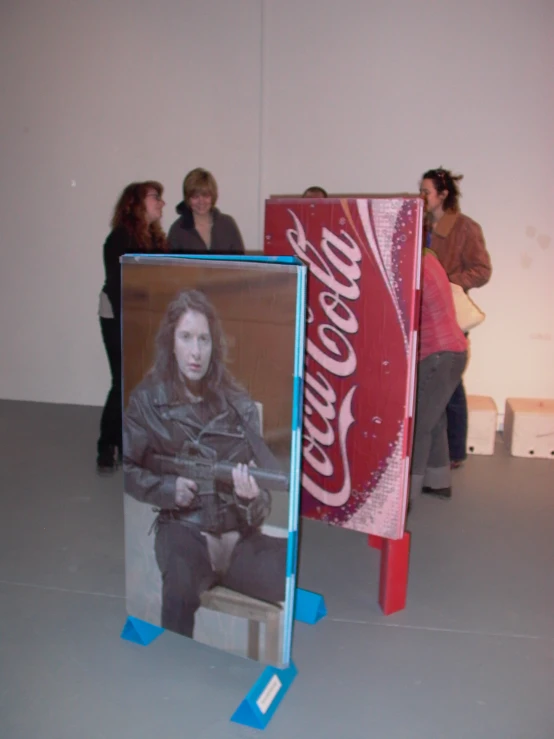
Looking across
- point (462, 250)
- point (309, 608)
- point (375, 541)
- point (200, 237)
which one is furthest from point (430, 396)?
point (200, 237)

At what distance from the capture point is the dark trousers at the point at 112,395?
356 cm

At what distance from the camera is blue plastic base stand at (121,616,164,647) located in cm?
222

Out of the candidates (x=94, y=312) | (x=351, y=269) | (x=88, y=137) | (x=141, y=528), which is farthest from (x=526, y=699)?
(x=88, y=137)

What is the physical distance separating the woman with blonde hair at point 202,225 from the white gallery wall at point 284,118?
2.31 ft

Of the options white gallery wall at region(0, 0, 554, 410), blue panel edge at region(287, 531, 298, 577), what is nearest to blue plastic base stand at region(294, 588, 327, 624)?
blue panel edge at region(287, 531, 298, 577)

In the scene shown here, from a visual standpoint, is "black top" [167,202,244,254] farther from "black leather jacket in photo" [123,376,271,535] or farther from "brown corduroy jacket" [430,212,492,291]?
"black leather jacket in photo" [123,376,271,535]

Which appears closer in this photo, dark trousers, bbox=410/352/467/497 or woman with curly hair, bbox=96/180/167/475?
dark trousers, bbox=410/352/467/497

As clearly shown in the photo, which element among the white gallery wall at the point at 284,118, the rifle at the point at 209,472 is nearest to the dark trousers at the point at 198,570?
the rifle at the point at 209,472

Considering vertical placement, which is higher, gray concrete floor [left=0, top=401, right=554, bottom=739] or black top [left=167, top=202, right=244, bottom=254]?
black top [left=167, top=202, right=244, bottom=254]

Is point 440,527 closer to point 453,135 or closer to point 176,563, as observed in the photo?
point 176,563

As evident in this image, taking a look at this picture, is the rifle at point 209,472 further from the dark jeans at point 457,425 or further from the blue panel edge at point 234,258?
the dark jeans at point 457,425

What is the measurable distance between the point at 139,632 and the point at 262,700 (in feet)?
1.63

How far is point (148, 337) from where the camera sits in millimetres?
1952

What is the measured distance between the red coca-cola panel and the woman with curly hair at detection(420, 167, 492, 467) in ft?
4.82
